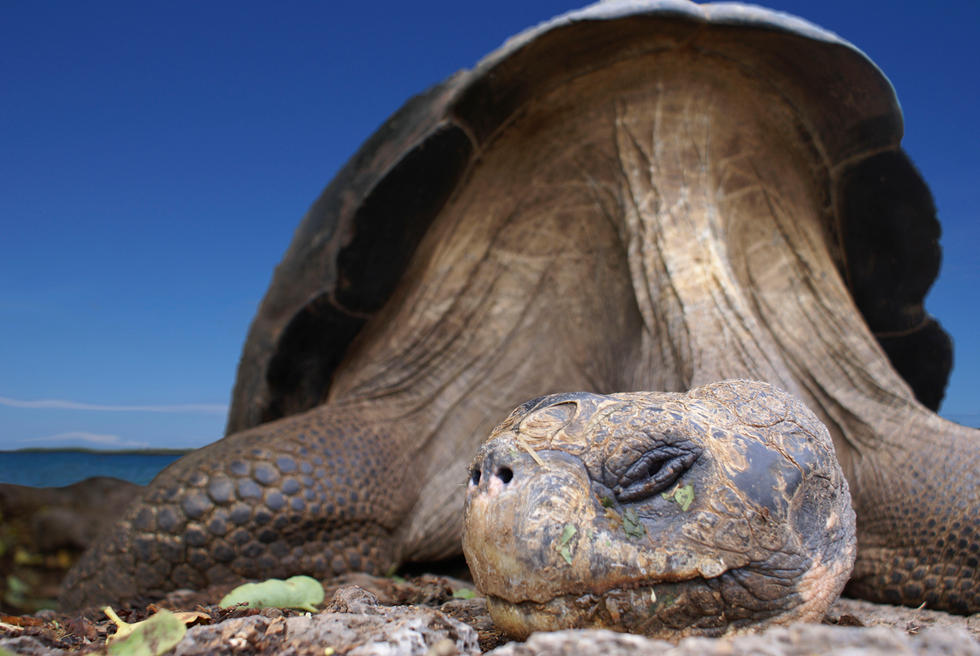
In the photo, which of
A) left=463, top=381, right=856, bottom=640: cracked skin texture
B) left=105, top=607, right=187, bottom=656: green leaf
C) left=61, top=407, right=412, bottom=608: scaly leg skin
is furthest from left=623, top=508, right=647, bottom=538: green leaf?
left=61, top=407, right=412, bottom=608: scaly leg skin

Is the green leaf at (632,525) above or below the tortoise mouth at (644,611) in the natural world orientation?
above

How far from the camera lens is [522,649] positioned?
2.87 ft

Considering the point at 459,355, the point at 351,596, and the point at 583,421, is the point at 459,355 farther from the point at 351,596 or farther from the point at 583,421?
the point at 583,421

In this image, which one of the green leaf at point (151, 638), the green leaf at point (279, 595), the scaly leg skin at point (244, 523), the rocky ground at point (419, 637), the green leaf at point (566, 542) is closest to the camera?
the rocky ground at point (419, 637)

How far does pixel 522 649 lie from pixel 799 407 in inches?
36.4

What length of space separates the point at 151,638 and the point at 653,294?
2127mm

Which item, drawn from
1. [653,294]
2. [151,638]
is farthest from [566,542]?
[653,294]

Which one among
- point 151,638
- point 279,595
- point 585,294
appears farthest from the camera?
point 585,294

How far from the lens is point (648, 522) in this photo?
1.20 m

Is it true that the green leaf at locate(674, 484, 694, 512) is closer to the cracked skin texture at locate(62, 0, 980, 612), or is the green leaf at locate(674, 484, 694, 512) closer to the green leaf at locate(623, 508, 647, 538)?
the green leaf at locate(623, 508, 647, 538)

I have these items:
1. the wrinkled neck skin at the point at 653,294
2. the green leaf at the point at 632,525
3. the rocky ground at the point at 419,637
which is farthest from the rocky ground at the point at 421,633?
the wrinkled neck skin at the point at 653,294

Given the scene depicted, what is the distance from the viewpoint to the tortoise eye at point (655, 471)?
1222 mm

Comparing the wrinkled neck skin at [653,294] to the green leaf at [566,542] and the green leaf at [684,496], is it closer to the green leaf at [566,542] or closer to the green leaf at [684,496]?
the green leaf at [684,496]

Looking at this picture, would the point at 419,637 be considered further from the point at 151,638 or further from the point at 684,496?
the point at 684,496
